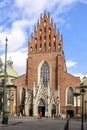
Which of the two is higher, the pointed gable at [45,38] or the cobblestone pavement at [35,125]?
the pointed gable at [45,38]

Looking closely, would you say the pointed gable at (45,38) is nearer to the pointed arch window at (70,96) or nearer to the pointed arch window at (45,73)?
the pointed arch window at (45,73)

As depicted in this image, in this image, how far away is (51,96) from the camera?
278ft

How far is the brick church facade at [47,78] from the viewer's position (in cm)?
8469

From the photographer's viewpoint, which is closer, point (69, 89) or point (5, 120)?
point (5, 120)

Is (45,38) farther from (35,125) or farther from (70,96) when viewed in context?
(35,125)

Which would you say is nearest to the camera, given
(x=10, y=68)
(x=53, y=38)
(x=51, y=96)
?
(x=51, y=96)

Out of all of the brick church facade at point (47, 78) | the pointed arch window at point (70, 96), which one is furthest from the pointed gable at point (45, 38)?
the pointed arch window at point (70, 96)

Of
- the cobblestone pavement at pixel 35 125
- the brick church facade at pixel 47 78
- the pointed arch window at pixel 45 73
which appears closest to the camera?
the cobblestone pavement at pixel 35 125

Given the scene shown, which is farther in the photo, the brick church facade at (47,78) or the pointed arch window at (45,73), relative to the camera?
the pointed arch window at (45,73)

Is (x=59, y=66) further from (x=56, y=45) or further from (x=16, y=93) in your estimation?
(x=16, y=93)

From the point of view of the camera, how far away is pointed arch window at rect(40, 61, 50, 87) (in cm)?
8917

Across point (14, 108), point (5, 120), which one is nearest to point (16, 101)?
point (14, 108)

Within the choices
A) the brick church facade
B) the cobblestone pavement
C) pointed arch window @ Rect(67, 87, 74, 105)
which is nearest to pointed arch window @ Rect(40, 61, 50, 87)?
the brick church facade

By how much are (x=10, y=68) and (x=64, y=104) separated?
35.1 metres
